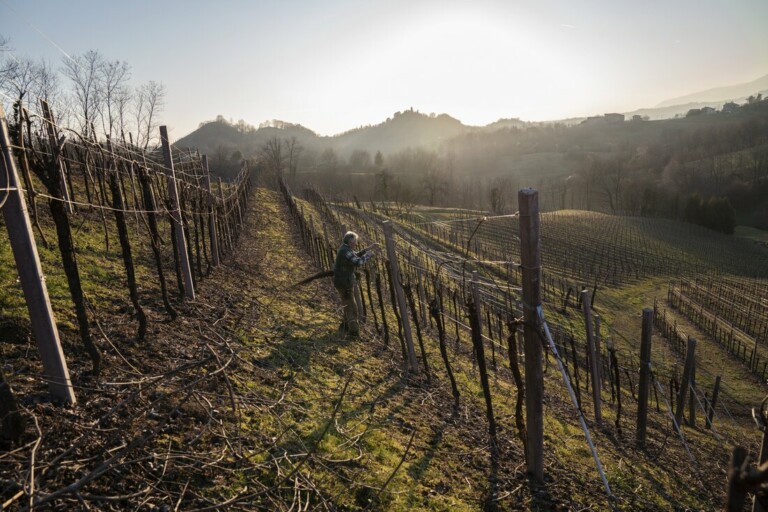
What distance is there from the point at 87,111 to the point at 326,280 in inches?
1313

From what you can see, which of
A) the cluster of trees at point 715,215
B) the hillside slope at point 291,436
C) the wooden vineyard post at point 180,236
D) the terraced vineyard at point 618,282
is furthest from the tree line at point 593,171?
the hillside slope at point 291,436

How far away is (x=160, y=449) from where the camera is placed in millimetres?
3350

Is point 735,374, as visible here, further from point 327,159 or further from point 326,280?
point 327,159

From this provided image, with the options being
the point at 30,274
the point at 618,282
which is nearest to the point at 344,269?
the point at 30,274

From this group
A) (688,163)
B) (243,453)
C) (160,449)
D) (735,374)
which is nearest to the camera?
(160,449)

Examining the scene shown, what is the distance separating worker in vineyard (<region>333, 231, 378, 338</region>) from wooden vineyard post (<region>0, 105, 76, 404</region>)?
4.72m

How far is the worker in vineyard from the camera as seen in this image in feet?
25.1

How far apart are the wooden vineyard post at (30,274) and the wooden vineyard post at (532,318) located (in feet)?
12.5

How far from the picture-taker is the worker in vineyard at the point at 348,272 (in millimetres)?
7659

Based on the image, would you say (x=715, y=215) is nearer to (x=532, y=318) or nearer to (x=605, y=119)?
(x=532, y=318)

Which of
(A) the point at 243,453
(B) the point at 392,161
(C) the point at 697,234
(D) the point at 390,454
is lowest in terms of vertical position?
→ (C) the point at 697,234

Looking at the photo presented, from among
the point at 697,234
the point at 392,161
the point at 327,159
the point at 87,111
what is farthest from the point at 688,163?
the point at 87,111

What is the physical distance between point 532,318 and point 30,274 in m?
4.13

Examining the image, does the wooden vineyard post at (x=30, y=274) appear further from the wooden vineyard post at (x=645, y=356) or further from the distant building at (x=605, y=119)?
the distant building at (x=605, y=119)
